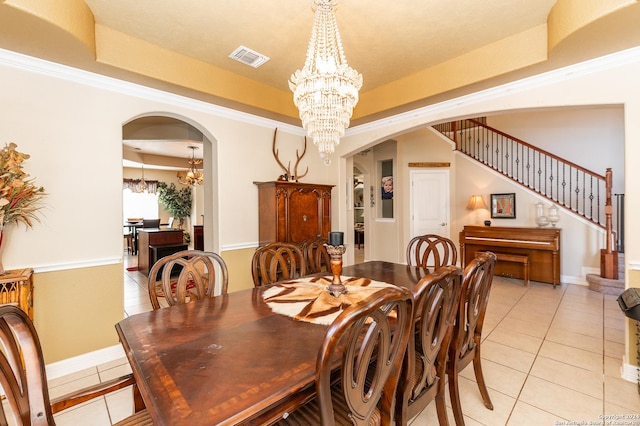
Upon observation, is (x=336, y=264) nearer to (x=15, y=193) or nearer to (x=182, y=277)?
(x=182, y=277)

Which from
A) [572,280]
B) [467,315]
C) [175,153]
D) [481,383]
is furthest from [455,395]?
[175,153]

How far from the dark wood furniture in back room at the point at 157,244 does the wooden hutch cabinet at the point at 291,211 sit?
8.97 feet

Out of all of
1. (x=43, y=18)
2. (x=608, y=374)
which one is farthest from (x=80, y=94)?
(x=608, y=374)

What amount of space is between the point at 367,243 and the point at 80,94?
5912 millimetres

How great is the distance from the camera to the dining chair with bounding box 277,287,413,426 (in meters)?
0.85

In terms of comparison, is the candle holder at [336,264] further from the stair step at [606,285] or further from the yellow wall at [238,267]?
the stair step at [606,285]

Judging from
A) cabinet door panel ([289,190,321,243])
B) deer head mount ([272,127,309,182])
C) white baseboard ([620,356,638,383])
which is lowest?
white baseboard ([620,356,638,383])

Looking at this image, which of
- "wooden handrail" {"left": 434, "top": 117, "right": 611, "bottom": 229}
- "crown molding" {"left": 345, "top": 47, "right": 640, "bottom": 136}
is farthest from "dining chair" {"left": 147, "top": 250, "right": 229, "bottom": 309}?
"wooden handrail" {"left": 434, "top": 117, "right": 611, "bottom": 229}

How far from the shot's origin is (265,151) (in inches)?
154

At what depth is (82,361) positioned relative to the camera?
8.33 ft

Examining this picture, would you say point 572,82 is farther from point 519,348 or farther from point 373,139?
point 519,348

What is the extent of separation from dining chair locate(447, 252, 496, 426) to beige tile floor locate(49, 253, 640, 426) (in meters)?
0.32

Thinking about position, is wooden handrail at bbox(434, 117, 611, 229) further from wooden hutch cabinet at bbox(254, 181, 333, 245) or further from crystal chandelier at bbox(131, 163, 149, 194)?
crystal chandelier at bbox(131, 163, 149, 194)

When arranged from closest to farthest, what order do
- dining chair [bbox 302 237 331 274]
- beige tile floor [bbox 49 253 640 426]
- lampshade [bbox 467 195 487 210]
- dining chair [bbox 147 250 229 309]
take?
dining chair [bbox 147 250 229 309] < beige tile floor [bbox 49 253 640 426] < dining chair [bbox 302 237 331 274] < lampshade [bbox 467 195 487 210]
